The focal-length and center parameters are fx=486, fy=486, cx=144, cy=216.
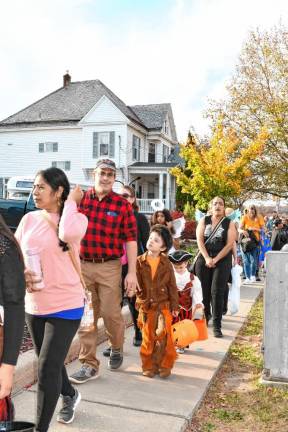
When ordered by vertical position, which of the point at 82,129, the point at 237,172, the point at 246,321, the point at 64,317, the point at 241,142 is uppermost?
the point at 82,129

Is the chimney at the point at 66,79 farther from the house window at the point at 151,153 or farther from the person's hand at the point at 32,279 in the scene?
the person's hand at the point at 32,279

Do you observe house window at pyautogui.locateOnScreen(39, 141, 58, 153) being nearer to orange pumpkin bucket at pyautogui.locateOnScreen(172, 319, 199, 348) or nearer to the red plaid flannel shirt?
orange pumpkin bucket at pyautogui.locateOnScreen(172, 319, 199, 348)

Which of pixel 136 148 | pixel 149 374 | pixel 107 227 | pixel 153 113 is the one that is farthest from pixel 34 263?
pixel 153 113

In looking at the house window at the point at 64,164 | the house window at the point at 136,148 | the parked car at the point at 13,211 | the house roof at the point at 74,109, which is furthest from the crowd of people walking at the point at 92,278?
the house roof at the point at 74,109

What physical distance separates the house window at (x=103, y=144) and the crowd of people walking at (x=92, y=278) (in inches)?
1038

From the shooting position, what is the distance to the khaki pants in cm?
449

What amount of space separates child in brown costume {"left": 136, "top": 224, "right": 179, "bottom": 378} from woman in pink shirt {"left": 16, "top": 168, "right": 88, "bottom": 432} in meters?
1.62

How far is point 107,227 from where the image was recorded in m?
4.45

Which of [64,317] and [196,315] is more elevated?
[64,317]

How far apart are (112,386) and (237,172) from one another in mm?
18368

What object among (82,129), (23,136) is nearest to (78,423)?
(82,129)

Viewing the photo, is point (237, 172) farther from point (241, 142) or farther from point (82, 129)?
point (82, 129)

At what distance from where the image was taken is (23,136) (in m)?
35.4

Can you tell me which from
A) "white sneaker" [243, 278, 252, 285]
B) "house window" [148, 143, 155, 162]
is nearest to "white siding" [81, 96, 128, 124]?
"house window" [148, 143, 155, 162]
